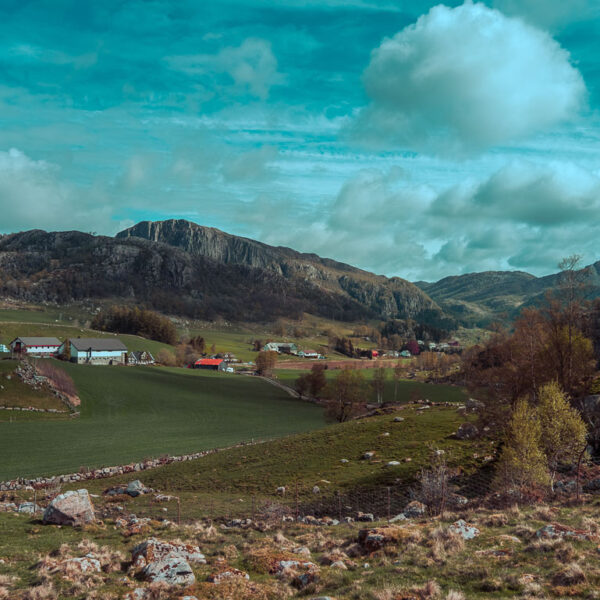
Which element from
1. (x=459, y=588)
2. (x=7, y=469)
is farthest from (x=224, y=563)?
(x=7, y=469)

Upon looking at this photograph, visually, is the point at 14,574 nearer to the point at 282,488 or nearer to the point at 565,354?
the point at 282,488

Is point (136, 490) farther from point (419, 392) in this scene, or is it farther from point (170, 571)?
point (419, 392)

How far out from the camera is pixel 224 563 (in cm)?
1842

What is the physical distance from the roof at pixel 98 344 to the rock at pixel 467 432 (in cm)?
13690

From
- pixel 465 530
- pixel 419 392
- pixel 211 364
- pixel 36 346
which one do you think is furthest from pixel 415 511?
pixel 36 346

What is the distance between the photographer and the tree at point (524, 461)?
31734mm

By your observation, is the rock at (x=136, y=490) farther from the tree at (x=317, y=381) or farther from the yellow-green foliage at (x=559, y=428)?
the tree at (x=317, y=381)

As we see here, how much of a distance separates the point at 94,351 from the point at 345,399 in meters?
102

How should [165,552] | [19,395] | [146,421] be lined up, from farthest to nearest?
[19,395] < [146,421] < [165,552]

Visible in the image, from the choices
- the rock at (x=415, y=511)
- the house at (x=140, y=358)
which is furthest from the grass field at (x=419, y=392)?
the rock at (x=415, y=511)

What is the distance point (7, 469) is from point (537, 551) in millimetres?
55943

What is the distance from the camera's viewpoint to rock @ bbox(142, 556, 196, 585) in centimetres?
1596

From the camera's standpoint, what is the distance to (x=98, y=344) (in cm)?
15762

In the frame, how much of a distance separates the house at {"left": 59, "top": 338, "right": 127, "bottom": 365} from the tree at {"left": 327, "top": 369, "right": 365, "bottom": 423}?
96.3 metres
